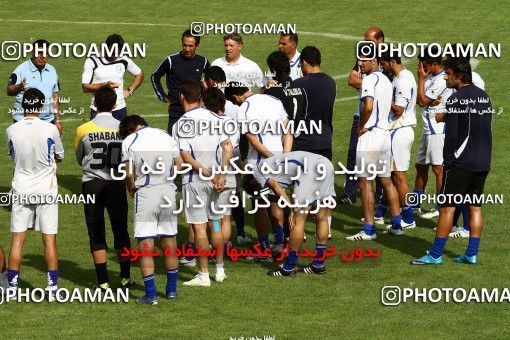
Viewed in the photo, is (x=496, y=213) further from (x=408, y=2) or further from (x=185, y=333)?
(x=408, y=2)

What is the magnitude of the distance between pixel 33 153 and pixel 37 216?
83 cm

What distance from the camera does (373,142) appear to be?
60.4 feet

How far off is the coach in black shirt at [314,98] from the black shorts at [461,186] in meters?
2.11

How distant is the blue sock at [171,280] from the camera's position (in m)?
15.2

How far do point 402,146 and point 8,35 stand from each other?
20861 mm

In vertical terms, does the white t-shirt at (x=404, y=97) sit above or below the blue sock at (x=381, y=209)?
above

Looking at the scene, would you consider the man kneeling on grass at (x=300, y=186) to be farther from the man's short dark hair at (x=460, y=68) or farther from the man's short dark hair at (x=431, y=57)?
the man's short dark hair at (x=431, y=57)

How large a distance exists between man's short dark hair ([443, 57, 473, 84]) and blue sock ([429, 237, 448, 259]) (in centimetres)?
221

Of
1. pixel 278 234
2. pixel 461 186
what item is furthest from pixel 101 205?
pixel 461 186

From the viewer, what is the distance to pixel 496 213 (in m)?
19.9

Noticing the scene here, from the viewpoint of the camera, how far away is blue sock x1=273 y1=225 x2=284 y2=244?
17594mm

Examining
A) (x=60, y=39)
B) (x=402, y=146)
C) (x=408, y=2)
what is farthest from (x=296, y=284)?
(x=408, y=2)

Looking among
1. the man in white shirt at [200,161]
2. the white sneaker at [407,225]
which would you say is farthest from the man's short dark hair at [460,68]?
the white sneaker at [407,225]

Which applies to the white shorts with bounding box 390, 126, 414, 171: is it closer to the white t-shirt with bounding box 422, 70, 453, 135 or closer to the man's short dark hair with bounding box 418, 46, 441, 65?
the white t-shirt with bounding box 422, 70, 453, 135
